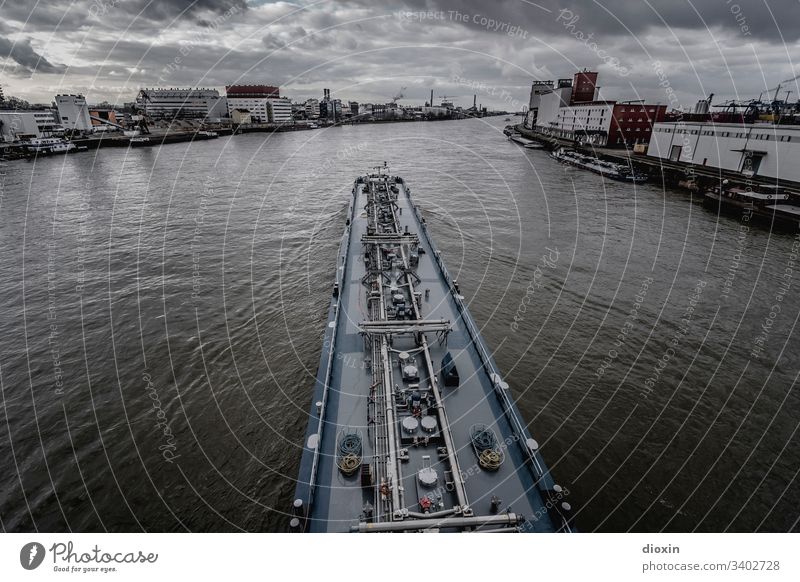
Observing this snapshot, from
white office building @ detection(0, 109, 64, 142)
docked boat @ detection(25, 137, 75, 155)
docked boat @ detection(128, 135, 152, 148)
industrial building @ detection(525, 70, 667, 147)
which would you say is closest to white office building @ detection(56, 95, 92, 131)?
white office building @ detection(0, 109, 64, 142)

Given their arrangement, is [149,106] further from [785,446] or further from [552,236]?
[785,446]

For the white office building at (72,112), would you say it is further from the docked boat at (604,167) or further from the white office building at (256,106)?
the docked boat at (604,167)

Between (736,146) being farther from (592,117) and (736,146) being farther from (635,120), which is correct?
(592,117)

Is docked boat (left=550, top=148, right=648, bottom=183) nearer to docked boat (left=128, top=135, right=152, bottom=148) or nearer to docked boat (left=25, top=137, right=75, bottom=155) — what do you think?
docked boat (left=25, top=137, right=75, bottom=155)

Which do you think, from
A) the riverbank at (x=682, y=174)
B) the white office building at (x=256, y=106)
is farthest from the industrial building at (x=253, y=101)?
the riverbank at (x=682, y=174)

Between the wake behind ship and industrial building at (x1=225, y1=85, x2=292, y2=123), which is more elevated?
industrial building at (x1=225, y1=85, x2=292, y2=123)

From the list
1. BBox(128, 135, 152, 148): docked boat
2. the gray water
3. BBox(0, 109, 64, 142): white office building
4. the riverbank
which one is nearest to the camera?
the gray water

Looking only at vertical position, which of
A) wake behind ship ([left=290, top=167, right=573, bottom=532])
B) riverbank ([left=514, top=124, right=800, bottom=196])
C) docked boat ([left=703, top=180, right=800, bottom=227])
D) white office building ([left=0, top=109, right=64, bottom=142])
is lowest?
wake behind ship ([left=290, top=167, right=573, bottom=532])
